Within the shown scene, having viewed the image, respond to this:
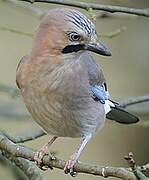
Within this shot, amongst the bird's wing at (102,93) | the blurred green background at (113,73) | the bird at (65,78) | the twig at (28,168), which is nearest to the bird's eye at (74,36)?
the bird at (65,78)

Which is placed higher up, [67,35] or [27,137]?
[67,35]

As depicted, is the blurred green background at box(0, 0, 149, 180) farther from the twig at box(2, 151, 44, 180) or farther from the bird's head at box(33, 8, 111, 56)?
the bird's head at box(33, 8, 111, 56)

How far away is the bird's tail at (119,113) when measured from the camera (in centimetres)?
439

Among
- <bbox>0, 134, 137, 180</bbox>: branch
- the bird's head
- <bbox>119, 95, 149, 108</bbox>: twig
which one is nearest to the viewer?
<bbox>0, 134, 137, 180</bbox>: branch

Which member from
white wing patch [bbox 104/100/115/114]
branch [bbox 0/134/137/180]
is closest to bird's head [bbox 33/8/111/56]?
branch [bbox 0/134/137/180]

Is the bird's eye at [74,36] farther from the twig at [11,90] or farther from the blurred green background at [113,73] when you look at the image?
the blurred green background at [113,73]

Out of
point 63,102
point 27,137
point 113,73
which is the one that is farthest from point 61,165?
point 113,73

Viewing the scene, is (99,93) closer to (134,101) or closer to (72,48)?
(134,101)

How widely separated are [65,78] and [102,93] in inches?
18.4

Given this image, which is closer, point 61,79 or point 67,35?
point 67,35

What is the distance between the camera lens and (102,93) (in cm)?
422

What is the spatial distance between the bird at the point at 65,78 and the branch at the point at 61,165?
7cm

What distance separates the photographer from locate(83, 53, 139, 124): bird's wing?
4.09 m

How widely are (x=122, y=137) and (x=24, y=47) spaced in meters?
1.56
